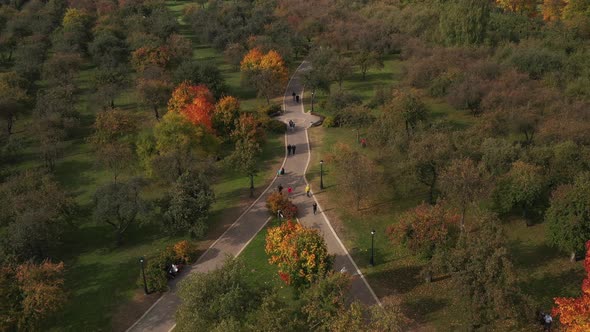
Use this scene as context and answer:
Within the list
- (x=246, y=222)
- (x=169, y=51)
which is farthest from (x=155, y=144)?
(x=169, y=51)

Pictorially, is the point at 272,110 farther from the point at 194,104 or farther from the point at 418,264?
the point at 418,264

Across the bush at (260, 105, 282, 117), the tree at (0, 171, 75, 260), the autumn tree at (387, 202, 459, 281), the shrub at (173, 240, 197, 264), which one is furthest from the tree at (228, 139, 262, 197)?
the autumn tree at (387, 202, 459, 281)

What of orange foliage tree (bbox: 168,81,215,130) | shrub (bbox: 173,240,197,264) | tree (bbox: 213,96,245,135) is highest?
orange foliage tree (bbox: 168,81,215,130)

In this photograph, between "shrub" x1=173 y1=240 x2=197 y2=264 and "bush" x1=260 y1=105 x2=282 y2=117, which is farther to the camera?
"bush" x1=260 y1=105 x2=282 y2=117

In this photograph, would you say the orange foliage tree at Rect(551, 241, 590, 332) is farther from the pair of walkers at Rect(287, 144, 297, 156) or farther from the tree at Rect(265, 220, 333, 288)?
the pair of walkers at Rect(287, 144, 297, 156)

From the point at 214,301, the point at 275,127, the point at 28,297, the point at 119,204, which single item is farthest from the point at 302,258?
the point at 275,127

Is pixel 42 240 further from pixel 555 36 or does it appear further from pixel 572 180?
pixel 555 36

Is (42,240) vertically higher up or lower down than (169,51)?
lower down
